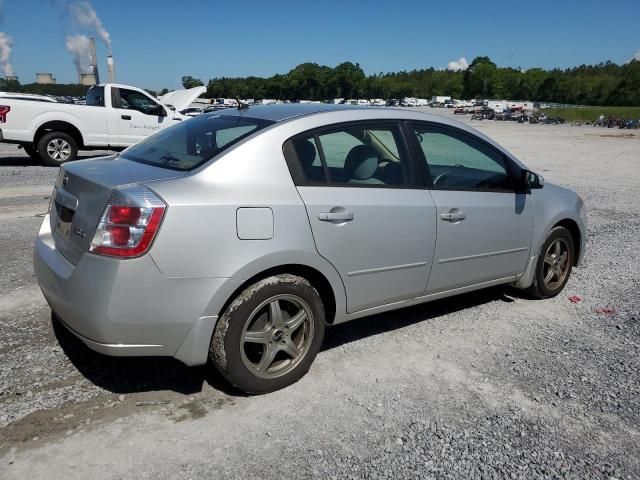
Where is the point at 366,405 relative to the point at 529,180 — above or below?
below

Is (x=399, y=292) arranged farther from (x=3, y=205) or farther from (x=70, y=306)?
(x=3, y=205)

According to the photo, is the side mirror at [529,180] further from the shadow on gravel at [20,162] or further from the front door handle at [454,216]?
the shadow on gravel at [20,162]

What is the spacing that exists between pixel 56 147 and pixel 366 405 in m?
11.4

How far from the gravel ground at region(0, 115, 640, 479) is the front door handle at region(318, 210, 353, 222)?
0.99 meters

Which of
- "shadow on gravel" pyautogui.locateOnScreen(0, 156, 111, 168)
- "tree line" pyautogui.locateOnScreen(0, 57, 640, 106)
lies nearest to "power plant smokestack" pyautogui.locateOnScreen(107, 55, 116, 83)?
"shadow on gravel" pyautogui.locateOnScreen(0, 156, 111, 168)

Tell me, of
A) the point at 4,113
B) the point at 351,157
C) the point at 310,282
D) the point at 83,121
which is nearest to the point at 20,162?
the point at 4,113

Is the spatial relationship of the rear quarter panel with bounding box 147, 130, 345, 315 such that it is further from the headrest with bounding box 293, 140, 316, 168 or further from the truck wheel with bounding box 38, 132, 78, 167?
the truck wheel with bounding box 38, 132, 78, 167

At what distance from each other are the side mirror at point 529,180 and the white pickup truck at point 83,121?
9104mm

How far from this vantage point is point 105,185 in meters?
2.78

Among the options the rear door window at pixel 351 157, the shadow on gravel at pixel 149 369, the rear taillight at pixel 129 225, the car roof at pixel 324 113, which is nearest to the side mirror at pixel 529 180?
the car roof at pixel 324 113

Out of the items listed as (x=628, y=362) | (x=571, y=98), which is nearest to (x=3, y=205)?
(x=628, y=362)

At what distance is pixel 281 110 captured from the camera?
3574 millimetres

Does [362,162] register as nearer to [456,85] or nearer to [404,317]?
[404,317]

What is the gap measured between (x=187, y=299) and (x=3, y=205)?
21.6 ft
